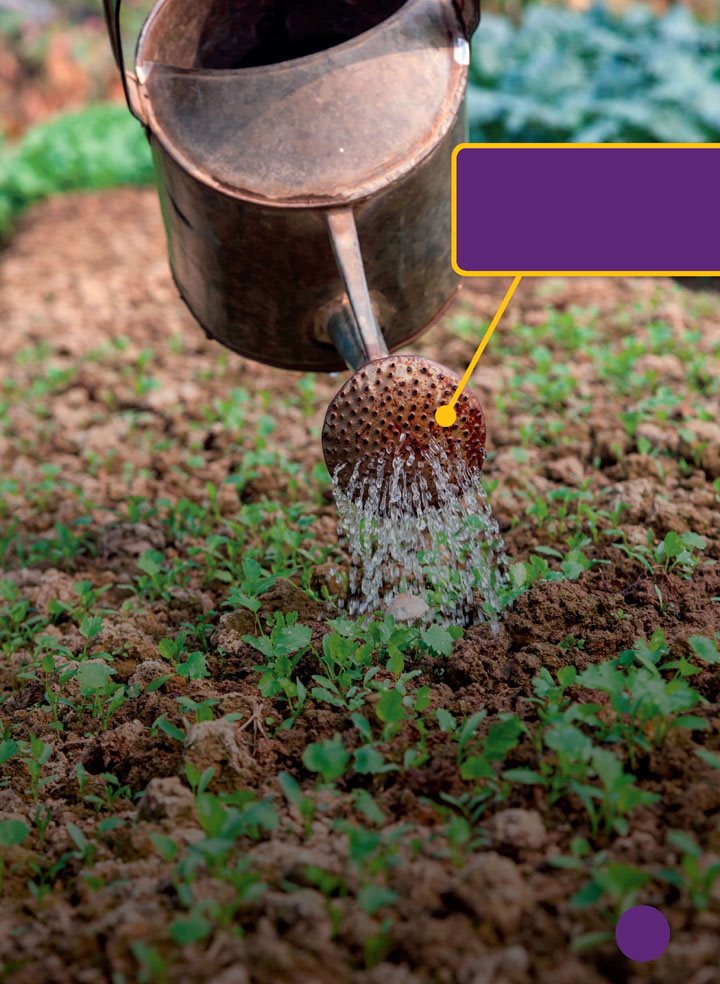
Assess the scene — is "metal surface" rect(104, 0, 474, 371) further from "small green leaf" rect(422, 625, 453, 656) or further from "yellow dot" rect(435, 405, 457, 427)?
"small green leaf" rect(422, 625, 453, 656)

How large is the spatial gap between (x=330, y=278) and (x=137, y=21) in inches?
287

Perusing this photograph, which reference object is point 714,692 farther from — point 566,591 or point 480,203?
point 480,203

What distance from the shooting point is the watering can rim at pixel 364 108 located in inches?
76.4

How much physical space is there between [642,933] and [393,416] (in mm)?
893

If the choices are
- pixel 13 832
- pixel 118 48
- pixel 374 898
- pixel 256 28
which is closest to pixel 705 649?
pixel 374 898

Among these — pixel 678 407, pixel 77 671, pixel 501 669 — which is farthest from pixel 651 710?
pixel 678 407

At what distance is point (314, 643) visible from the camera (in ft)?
6.44

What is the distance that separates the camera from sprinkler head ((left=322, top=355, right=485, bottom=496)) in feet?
5.96

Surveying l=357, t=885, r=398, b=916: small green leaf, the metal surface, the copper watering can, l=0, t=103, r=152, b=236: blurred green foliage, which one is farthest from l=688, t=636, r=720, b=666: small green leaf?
l=0, t=103, r=152, b=236: blurred green foliage

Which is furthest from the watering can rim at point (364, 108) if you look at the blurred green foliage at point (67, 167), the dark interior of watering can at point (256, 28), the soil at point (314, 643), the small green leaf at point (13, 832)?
the blurred green foliage at point (67, 167)

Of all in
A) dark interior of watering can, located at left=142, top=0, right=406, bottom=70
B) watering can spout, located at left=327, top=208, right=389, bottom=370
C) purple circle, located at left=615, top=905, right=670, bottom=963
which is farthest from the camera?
Result: dark interior of watering can, located at left=142, top=0, right=406, bottom=70

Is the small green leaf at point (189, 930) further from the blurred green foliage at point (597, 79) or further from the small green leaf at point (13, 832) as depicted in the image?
the blurred green foliage at point (597, 79)

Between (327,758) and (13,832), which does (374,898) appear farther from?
(13,832)

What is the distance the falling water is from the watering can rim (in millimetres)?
505
